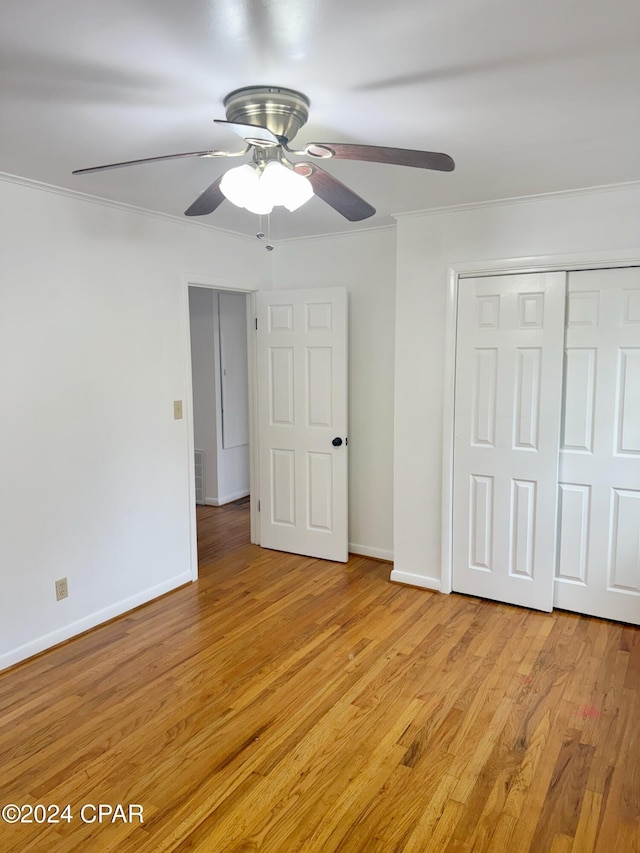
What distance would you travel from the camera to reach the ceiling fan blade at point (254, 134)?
166 cm

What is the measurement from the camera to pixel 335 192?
6.92 ft

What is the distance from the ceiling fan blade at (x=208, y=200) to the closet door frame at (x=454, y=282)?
1731 millimetres

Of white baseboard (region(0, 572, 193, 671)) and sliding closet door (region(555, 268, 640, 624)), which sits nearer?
white baseboard (region(0, 572, 193, 671))

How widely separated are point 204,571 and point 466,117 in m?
3.26

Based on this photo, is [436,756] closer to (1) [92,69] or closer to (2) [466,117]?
(2) [466,117]

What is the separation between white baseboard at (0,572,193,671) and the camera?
2.95 meters

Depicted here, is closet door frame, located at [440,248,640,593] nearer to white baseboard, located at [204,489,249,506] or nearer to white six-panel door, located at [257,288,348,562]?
white six-panel door, located at [257,288,348,562]

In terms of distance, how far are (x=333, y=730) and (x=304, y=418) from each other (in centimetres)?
235

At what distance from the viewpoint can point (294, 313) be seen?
4.29m

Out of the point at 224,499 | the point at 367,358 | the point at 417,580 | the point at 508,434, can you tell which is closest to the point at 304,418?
the point at 367,358

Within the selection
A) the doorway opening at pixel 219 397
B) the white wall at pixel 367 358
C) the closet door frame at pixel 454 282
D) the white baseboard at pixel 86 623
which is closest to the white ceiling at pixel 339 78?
the closet door frame at pixel 454 282

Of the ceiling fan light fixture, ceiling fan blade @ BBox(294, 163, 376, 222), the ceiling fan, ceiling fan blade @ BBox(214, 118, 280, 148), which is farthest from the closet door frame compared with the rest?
ceiling fan blade @ BBox(214, 118, 280, 148)

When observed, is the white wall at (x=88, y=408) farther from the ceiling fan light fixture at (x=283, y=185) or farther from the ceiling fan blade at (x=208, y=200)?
the ceiling fan light fixture at (x=283, y=185)

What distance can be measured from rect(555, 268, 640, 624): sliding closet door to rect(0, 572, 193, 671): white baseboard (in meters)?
2.45
